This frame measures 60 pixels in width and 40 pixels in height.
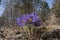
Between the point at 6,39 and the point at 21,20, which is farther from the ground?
the point at 21,20

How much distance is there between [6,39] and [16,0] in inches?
209

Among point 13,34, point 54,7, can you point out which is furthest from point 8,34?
point 54,7

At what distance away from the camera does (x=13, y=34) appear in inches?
133

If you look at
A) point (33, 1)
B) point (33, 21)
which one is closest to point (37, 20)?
point (33, 21)

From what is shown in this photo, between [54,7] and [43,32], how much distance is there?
3296 mm

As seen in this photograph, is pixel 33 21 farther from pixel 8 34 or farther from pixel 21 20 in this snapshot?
pixel 8 34

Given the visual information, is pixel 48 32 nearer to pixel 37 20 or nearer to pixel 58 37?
pixel 58 37

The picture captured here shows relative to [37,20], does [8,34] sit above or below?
below

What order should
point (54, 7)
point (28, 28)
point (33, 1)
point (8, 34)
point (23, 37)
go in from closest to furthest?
point (28, 28), point (23, 37), point (8, 34), point (54, 7), point (33, 1)

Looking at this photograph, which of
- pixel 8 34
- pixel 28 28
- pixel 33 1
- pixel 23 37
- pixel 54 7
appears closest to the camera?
pixel 28 28

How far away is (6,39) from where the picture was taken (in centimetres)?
313

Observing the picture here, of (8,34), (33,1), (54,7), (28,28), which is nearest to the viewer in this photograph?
(28,28)

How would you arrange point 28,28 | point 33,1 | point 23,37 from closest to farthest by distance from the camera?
point 28,28 < point 23,37 < point 33,1

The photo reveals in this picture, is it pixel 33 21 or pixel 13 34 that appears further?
pixel 13 34
